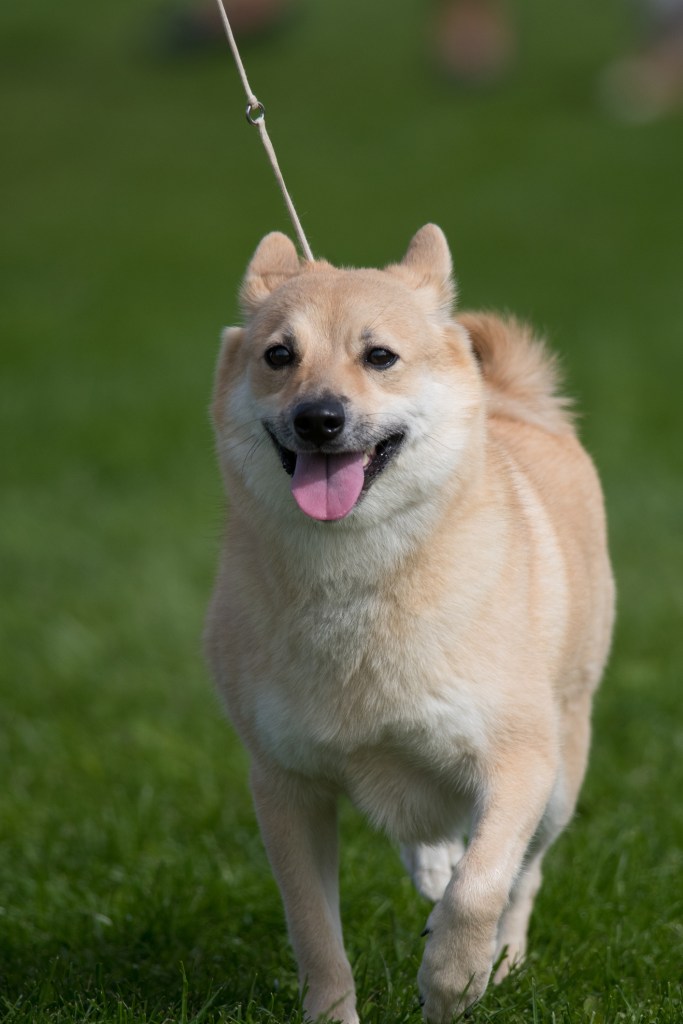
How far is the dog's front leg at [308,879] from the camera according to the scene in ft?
12.3

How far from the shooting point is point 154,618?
7941mm

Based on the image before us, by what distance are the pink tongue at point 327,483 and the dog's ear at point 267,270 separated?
71 centimetres

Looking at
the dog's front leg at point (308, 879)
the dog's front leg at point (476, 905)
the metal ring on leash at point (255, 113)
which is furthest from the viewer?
the metal ring on leash at point (255, 113)

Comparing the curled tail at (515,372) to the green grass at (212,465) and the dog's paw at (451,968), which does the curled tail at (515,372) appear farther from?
the dog's paw at (451,968)

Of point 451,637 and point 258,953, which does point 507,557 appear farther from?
point 258,953

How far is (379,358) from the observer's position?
3.80 meters

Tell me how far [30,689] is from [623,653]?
277 cm

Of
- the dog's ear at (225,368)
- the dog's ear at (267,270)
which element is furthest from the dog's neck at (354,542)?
the dog's ear at (267,270)

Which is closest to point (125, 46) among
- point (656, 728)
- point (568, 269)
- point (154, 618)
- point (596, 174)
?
point (596, 174)

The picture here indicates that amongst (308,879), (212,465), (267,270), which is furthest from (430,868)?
(212,465)

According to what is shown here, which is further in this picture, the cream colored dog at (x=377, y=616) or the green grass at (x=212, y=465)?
the green grass at (x=212, y=465)

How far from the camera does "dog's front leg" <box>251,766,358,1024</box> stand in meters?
3.74

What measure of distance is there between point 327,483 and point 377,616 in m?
0.36

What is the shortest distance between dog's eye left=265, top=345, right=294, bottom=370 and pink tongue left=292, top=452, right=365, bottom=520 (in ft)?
1.02
